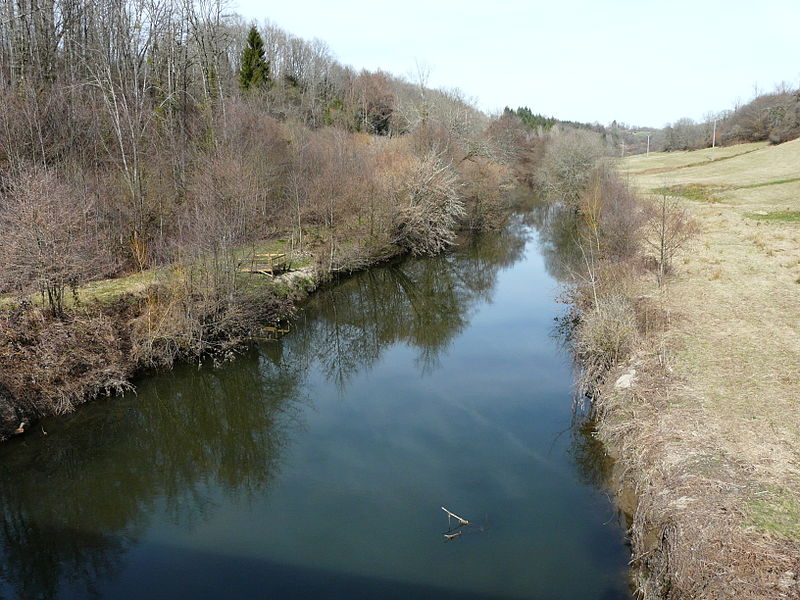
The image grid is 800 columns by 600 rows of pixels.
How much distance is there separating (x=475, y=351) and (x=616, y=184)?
20816mm

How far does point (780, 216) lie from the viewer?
3128 cm

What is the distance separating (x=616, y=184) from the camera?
33062mm

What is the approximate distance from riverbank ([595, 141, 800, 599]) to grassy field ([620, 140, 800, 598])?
2 centimetres

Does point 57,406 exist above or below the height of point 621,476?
above

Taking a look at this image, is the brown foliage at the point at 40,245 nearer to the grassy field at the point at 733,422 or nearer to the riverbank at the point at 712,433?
the riverbank at the point at 712,433

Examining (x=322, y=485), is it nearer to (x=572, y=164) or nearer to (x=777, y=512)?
(x=777, y=512)

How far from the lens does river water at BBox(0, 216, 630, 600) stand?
809 centimetres

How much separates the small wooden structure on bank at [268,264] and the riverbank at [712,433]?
12.1 m

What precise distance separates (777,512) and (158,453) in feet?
34.3

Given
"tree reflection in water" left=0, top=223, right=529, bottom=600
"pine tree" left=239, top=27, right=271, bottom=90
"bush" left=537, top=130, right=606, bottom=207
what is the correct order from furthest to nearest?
"bush" left=537, top=130, right=606, bottom=207 → "pine tree" left=239, top=27, right=271, bottom=90 → "tree reflection in water" left=0, top=223, right=529, bottom=600

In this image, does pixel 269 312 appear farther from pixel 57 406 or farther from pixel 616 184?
pixel 616 184

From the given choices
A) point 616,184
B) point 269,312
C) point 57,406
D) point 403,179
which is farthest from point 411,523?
point 616,184

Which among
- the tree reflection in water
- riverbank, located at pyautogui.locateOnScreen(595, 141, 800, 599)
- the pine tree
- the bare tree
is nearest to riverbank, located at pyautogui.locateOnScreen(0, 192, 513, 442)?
the tree reflection in water

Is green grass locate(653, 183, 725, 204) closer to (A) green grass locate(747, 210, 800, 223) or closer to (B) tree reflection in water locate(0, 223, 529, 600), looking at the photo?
(A) green grass locate(747, 210, 800, 223)
